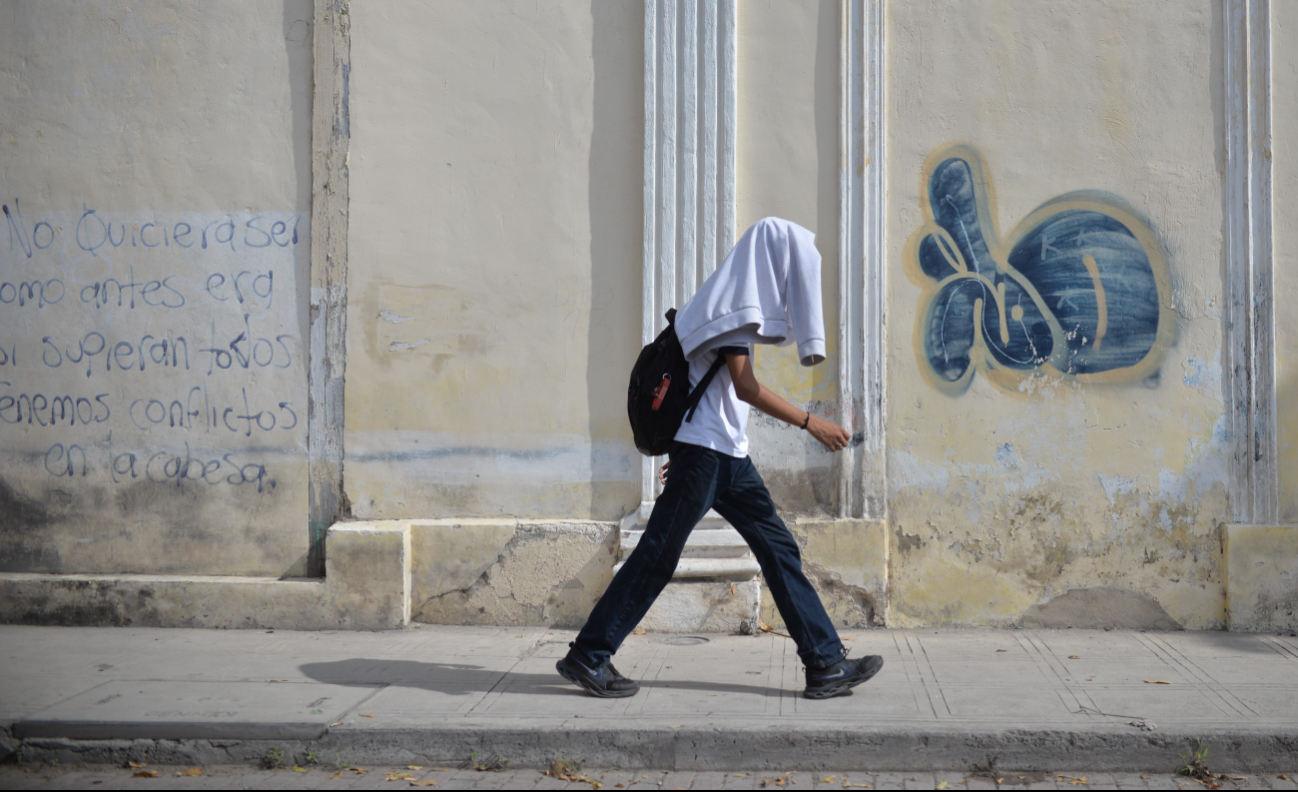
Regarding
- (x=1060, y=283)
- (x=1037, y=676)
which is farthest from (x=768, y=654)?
(x=1060, y=283)

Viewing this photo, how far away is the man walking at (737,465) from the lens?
376cm

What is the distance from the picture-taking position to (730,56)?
204 inches

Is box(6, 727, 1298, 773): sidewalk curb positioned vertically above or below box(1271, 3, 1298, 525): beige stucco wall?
below

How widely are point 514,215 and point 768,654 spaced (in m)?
2.52

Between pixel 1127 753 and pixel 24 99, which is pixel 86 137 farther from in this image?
pixel 1127 753

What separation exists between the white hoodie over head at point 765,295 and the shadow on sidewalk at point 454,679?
130 cm

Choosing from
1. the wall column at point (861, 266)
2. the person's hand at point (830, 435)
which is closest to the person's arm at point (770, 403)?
the person's hand at point (830, 435)

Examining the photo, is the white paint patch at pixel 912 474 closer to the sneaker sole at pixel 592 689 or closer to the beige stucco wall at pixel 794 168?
the beige stucco wall at pixel 794 168

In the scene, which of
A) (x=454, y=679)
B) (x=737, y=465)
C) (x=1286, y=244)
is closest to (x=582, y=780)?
(x=454, y=679)

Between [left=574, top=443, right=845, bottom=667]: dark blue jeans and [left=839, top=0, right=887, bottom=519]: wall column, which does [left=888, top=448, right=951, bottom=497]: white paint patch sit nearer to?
[left=839, top=0, right=887, bottom=519]: wall column

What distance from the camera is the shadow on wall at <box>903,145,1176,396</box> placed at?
510cm

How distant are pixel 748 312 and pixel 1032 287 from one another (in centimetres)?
211

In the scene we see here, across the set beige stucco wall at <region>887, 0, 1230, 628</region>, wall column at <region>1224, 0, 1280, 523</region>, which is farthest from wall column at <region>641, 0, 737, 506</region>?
wall column at <region>1224, 0, 1280, 523</region>

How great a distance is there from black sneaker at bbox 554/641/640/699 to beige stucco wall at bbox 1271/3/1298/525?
339cm
